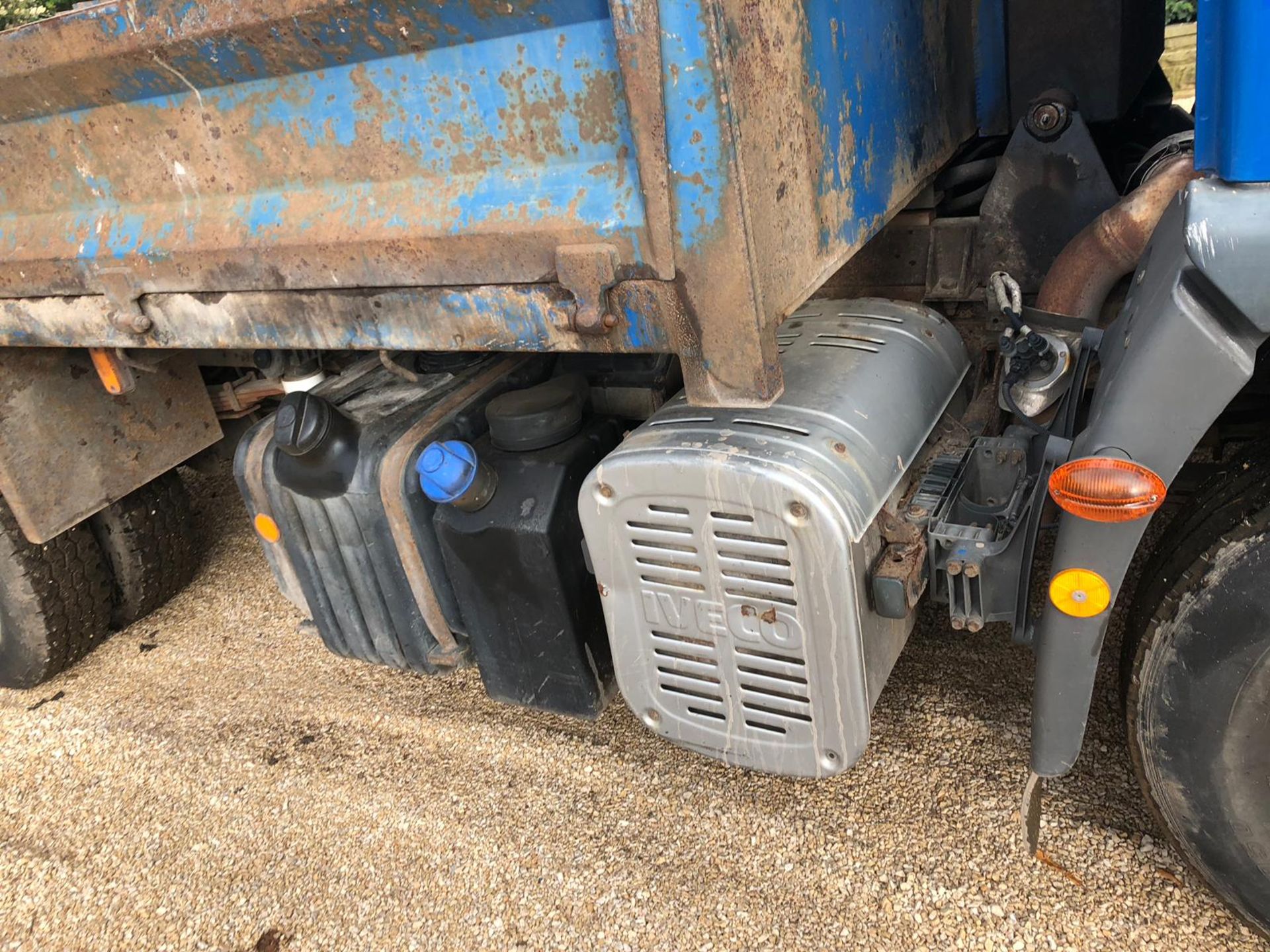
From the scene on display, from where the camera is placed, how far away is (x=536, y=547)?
1.62 metres

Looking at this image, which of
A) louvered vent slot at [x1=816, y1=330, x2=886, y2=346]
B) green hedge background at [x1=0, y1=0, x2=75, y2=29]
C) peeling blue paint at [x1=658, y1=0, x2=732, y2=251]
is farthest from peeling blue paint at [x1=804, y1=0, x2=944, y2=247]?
green hedge background at [x1=0, y1=0, x2=75, y2=29]

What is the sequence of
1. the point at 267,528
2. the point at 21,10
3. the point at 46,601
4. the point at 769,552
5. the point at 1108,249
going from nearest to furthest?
the point at 769,552 < the point at 1108,249 < the point at 267,528 < the point at 46,601 < the point at 21,10

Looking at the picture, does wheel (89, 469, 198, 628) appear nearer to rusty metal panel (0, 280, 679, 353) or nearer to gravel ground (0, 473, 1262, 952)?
gravel ground (0, 473, 1262, 952)

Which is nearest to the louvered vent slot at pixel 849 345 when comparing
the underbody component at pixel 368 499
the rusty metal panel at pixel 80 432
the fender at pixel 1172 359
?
the fender at pixel 1172 359

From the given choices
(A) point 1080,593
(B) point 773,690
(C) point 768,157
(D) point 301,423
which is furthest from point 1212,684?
(D) point 301,423

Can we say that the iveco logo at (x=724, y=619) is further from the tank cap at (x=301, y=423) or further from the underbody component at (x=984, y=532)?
the tank cap at (x=301, y=423)

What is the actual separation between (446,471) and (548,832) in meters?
0.79

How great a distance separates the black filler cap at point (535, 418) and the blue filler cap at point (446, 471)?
93 millimetres

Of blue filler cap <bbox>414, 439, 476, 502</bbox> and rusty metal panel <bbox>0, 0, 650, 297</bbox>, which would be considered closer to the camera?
rusty metal panel <bbox>0, 0, 650, 297</bbox>

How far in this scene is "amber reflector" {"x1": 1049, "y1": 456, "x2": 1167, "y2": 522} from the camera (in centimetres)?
109

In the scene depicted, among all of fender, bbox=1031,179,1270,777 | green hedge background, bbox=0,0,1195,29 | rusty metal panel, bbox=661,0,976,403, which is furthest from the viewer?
green hedge background, bbox=0,0,1195,29

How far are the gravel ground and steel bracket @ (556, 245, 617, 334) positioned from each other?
1.06 m

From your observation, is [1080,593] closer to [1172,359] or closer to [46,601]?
[1172,359]

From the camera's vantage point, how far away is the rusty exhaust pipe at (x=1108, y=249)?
1.48m
